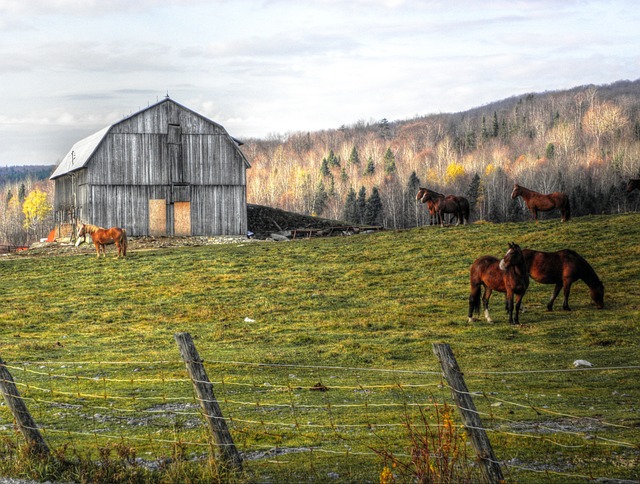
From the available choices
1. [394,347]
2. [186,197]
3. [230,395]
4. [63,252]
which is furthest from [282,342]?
[186,197]

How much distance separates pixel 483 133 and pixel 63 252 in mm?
→ 159554

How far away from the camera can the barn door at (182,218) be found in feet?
152

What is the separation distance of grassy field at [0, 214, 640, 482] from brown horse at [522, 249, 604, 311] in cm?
52

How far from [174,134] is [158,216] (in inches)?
199

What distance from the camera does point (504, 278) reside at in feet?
68.9

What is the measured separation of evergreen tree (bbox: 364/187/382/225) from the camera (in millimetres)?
114125

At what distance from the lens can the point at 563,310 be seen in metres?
22.4

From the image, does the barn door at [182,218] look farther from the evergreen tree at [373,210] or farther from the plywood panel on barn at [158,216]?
the evergreen tree at [373,210]

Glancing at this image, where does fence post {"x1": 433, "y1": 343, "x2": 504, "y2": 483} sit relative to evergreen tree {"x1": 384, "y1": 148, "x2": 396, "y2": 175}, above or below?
below

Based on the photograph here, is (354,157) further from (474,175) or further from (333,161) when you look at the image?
(474,175)

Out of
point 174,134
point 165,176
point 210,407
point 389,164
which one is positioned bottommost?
point 210,407

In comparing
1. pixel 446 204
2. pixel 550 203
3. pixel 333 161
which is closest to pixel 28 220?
pixel 333 161

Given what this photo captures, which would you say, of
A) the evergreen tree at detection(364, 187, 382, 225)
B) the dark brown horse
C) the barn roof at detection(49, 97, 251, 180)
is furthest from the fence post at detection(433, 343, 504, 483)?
the evergreen tree at detection(364, 187, 382, 225)

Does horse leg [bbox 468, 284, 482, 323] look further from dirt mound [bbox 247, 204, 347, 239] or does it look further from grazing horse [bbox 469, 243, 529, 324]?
dirt mound [bbox 247, 204, 347, 239]
